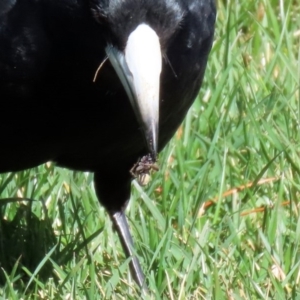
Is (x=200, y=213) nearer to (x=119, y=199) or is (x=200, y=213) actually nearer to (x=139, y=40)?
(x=119, y=199)

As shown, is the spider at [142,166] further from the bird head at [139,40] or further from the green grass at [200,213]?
the bird head at [139,40]

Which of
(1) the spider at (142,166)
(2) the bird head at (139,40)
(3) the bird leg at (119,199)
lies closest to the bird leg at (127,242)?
(3) the bird leg at (119,199)

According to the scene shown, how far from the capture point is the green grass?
9.18 ft

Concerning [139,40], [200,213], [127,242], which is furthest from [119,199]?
[139,40]

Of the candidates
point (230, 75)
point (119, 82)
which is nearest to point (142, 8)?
point (119, 82)

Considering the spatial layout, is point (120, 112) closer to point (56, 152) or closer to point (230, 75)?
point (56, 152)

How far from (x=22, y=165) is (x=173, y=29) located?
570mm

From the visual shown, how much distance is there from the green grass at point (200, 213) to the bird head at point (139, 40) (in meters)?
0.51

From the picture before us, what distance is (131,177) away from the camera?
3.01m

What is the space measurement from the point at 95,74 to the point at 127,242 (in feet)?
2.23

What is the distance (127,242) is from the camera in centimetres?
307

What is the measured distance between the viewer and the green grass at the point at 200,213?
2.80 meters

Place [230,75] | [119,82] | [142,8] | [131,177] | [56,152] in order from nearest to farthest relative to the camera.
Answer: [142,8] < [119,82] < [56,152] < [131,177] < [230,75]

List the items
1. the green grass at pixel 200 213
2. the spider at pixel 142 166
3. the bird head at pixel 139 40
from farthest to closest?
1. the spider at pixel 142 166
2. the green grass at pixel 200 213
3. the bird head at pixel 139 40
